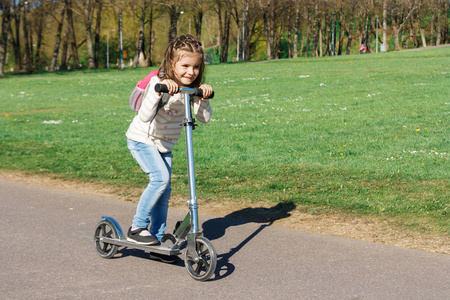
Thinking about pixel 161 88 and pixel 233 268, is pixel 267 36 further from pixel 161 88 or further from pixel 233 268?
pixel 161 88

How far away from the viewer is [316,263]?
13.7 feet

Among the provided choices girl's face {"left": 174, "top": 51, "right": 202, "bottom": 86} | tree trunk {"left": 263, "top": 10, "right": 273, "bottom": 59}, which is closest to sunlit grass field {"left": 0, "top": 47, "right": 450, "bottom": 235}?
girl's face {"left": 174, "top": 51, "right": 202, "bottom": 86}

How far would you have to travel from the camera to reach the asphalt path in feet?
12.0

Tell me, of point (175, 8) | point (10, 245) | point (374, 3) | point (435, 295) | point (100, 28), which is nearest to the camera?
point (435, 295)

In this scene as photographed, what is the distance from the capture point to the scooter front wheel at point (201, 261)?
148 inches

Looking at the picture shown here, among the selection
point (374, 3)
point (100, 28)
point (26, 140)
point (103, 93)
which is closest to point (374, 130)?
point (26, 140)

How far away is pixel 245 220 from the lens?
5535 millimetres

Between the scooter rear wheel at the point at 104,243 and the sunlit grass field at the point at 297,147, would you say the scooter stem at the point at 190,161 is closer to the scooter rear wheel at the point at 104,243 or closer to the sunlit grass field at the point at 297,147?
the scooter rear wheel at the point at 104,243

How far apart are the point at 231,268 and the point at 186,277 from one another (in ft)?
1.20

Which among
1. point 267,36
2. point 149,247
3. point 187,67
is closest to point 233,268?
point 149,247

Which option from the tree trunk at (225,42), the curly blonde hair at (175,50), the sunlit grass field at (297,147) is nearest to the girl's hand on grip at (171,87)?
the curly blonde hair at (175,50)

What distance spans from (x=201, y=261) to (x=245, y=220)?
5.73ft

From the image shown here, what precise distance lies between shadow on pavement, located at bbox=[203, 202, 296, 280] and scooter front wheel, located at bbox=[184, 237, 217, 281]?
0.48 metres

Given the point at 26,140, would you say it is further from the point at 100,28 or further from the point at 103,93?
the point at 100,28
